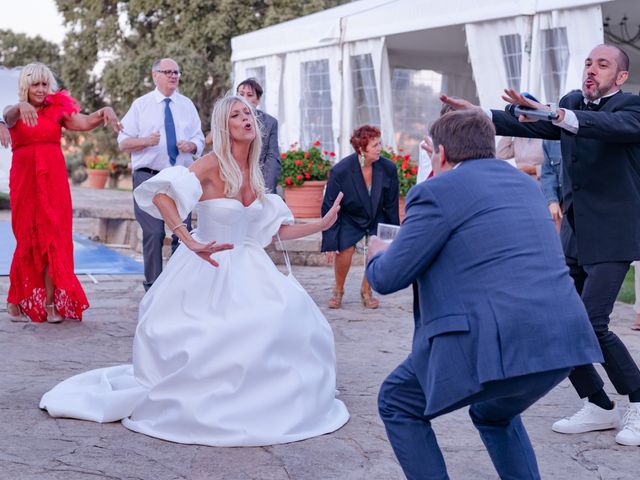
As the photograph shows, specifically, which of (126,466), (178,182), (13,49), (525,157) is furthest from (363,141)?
(13,49)

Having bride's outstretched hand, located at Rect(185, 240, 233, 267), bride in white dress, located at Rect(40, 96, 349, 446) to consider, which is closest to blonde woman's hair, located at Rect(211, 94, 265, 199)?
bride in white dress, located at Rect(40, 96, 349, 446)

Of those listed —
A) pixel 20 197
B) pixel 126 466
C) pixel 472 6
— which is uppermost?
pixel 472 6

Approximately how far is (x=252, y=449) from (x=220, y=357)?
476mm

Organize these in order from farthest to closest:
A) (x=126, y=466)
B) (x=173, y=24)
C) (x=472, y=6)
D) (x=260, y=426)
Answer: (x=173, y=24), (x=472, y=6), (x=260, y=426), (x=126, y=466)

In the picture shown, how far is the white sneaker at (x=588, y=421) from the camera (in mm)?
4801

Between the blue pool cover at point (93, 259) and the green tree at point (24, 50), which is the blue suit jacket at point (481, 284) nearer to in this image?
the blue pool cover at point (93, 259)

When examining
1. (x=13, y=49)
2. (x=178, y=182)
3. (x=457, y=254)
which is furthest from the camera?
(x=13, y=49)

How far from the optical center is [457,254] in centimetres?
295

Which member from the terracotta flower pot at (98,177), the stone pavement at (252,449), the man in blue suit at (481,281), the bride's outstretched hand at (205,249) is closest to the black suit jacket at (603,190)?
the stone pavement at (252,449)

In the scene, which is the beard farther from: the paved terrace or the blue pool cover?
the blue pool cover

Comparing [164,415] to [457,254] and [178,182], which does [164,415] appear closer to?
[178,182]

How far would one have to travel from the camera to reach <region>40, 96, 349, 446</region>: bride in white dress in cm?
456

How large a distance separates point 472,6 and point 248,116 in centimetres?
683

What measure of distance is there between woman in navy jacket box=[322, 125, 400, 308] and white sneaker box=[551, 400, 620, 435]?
372 cm
